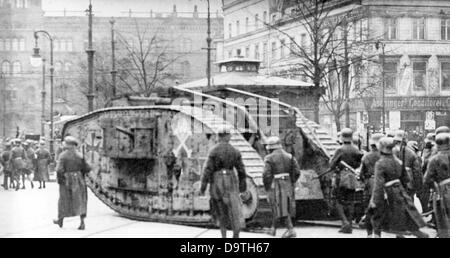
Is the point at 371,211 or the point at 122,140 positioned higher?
the point at 122,140

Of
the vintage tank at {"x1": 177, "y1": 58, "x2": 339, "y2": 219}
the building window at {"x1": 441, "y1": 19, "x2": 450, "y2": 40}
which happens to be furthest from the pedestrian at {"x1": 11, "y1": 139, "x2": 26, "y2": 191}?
the building window at {"x1": 441, "y1": 19, "x2": 450, "y2": 40}

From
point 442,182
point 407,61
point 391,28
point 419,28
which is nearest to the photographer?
point 442,182

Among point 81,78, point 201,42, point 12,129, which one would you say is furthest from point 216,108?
point 12,129

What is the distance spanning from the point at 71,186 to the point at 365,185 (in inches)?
199

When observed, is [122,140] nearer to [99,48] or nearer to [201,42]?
[201,42]

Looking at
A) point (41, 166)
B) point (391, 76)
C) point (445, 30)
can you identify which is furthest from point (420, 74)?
point (41, 166)

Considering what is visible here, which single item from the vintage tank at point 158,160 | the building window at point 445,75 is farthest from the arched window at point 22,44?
the vintage tank at point 158,160

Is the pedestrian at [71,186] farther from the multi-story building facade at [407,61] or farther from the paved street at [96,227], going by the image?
the multi-story building facade at [407,61]

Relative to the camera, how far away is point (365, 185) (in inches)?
518

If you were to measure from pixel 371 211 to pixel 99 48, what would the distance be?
35.8 metres

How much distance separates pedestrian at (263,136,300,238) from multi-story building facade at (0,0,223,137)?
3294 millimetres

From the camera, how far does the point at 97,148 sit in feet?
55.9

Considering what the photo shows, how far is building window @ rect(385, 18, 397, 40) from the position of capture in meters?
40.0

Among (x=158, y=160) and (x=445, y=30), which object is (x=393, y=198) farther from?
(x=445, y=30)
